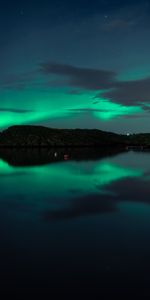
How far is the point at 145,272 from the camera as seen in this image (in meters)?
11.5

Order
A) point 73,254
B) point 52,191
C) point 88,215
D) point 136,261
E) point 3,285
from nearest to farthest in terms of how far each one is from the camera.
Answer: point 3,285 → point 136,261 → point 73,254 → point 88,215 → point 52,191

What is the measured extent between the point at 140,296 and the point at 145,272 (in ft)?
5.92

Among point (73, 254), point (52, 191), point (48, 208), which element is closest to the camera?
point (73, 254)

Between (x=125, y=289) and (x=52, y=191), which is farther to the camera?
(x=52, y=191)

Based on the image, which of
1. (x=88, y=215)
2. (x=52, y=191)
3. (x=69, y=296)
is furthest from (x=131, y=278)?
(x=52, y=191)

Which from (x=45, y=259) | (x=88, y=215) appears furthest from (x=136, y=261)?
(x=88, y=215)

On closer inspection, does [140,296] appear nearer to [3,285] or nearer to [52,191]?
[3,285]

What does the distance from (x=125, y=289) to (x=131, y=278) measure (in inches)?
32.1

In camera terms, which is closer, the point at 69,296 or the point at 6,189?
the point at 69,296

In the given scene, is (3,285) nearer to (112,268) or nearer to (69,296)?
(69,296)

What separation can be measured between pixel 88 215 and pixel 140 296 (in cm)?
1145

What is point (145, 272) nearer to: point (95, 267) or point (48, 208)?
point (95, 267)

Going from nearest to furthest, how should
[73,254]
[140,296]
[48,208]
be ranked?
1. [140,296]
2. [73,254]
3. [48,208]

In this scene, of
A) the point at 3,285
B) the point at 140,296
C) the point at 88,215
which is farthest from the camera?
the point at 88,215
